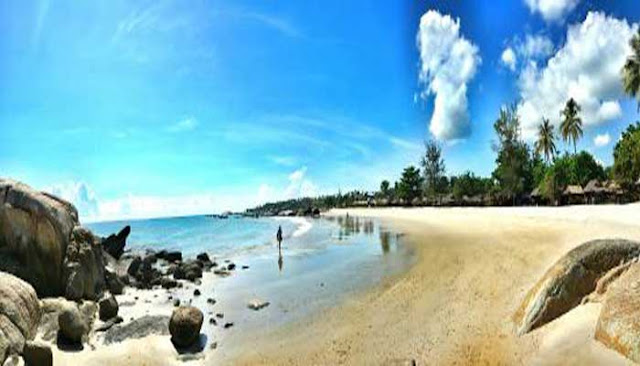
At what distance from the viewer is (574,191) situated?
78.1 meters

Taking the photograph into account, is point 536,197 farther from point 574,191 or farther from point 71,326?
point 71,326

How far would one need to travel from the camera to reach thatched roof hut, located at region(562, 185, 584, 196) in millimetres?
76438

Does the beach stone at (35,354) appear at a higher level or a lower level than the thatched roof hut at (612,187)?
lower

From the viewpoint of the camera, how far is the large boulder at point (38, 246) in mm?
15578

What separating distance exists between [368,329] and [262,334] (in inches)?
112

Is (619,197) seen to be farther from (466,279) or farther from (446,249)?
(466,279)

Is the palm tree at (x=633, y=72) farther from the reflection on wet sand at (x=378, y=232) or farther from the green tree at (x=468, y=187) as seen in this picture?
the green tree at (x=468, y=187)

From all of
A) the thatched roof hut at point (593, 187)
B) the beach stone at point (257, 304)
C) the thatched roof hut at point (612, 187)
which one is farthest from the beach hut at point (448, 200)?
the beach stone at point (257, 304)

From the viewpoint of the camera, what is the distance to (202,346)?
12016 millimetres

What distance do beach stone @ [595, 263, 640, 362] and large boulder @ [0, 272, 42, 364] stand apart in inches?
443

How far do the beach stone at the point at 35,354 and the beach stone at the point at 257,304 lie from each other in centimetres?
689

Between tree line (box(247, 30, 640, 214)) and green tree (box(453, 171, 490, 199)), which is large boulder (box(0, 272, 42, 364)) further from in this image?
green tree (box(453, 171, 490, 199))

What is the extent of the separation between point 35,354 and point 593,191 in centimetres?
8144

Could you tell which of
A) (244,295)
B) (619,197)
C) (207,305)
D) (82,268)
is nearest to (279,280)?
(244,295)
